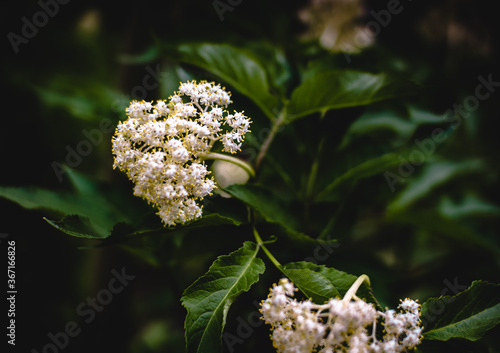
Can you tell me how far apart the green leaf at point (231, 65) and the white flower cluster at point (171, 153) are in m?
0.29

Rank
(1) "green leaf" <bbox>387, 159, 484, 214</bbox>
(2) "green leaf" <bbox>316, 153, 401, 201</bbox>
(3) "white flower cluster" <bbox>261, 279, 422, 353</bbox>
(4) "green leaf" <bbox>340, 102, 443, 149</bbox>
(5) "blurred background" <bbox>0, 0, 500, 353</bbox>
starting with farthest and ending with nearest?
(1) "green leaf" <bbox>387, 159, 484, 214</bbox>
(4) "green leaf" <bbox>340, 102, 443, 149</bbox>
(5) "blurred background" <bbox>0, 0, 500, 353</bbox>
(2) "green leaf" <bbox>316, 153, 401, 201</bbox>
(3) "white flower cluster" <bbox>261, 279, 422, 353</bbox>

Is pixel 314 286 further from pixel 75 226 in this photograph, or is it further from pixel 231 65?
pixel 231 65

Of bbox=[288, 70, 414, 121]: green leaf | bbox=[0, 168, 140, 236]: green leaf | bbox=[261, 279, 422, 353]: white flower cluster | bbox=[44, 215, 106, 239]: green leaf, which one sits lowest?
bbox=[261, 279, 422, 353]: white flower cluster

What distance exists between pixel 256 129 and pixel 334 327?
90 cm

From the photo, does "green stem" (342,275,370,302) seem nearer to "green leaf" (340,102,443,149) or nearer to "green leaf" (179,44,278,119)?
"green leaf" (179,44,278,119)

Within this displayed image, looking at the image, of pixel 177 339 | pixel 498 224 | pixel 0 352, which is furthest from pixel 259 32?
pixel 0 352

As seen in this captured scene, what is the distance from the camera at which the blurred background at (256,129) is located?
5.24 feet

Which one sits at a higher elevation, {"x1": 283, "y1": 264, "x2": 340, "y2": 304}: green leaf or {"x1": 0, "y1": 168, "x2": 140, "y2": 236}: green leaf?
{"x1": 0, "y1": 168, "x2": 140, "y2": 236}: green leaf

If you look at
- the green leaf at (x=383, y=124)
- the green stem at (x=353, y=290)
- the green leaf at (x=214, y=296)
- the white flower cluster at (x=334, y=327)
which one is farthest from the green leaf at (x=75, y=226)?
the green leaf at (x=383, y=124)

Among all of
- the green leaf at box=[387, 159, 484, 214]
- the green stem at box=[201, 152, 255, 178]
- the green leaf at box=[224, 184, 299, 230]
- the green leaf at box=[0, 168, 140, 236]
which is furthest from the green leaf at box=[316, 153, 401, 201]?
the green leaf at box=[0, 168, 140, 236]

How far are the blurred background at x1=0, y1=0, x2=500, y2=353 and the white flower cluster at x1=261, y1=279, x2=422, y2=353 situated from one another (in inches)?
15.7

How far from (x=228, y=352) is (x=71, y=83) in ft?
6.62

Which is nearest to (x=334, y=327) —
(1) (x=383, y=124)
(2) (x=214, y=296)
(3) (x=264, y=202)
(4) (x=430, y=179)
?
(2) (x=214, y=296)

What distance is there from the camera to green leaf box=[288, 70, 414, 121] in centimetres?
128
